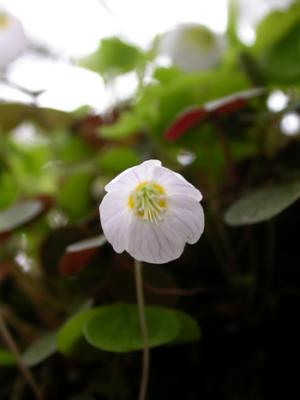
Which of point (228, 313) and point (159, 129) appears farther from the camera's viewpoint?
point (159, 129)

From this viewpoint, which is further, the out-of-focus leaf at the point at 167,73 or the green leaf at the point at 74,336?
the out-of-focus leaf at the point at 167,73

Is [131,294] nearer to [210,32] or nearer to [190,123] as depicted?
[190,123]

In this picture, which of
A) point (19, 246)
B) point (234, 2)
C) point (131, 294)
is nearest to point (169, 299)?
point (131, 294)

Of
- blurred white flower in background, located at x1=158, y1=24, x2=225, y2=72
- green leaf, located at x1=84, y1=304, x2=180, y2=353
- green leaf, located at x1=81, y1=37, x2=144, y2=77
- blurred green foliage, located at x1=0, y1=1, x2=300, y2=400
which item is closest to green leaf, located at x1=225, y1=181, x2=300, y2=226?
blurred green foliage, located at x1=0, y1=1, x2=300, y2=400

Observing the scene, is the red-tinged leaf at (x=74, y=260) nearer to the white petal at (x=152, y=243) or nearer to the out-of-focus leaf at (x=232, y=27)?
the white petal at (x=152, y=243)

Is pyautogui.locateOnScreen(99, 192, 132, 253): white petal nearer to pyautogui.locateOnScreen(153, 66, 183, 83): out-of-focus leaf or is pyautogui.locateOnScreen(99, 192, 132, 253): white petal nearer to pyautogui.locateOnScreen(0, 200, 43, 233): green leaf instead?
pyautogui.locateOnScreen(0, 200, 43, 233): green leaf

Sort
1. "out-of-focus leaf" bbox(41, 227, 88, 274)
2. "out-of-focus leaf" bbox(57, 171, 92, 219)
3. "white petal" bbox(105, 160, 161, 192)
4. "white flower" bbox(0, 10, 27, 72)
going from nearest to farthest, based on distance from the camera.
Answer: "white petal" bbox(105, 160, 161, 192) → "out-of-focus leaf" bbox(41, 227, 88, 274) → "white flower" bbox(0, 10, 27, 72) → "out-of-focus leaf" bbox(57, 171, 92, 219)

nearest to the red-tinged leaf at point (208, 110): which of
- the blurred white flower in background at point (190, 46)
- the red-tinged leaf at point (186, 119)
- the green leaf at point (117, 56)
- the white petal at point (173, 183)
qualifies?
the red-tinged leaf at point (186, 119)
